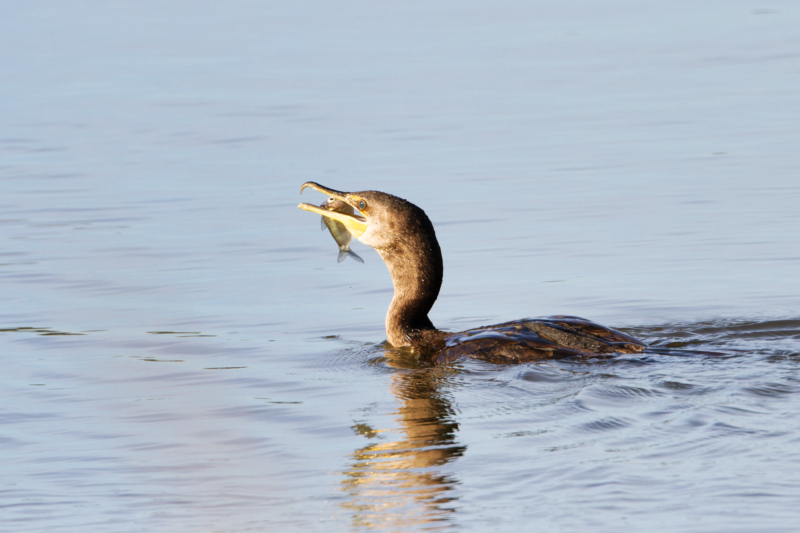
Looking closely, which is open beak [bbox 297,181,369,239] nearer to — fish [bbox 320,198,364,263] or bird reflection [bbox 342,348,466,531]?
fish [bbox 320,198,364,263]

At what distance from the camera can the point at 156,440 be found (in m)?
5.77

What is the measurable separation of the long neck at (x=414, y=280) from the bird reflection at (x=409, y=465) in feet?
2.89

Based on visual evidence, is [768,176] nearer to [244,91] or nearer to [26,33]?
[244,91]

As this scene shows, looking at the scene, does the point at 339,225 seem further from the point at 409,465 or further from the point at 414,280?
the point at 409,465

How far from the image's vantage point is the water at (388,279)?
489 cm

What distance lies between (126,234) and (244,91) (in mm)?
7147

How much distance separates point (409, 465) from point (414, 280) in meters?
2.79

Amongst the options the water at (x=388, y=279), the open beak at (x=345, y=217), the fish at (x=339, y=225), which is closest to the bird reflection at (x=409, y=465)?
the water at (x=388, y=279)

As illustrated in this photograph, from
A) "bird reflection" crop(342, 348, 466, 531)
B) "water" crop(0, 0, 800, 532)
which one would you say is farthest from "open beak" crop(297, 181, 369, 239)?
"bird reflection" crop(342, 348, 466, 531)

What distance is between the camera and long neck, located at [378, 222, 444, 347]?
7.86m

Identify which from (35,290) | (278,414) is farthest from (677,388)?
(35,290)

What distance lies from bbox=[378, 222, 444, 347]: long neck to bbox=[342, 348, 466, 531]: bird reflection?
88cm

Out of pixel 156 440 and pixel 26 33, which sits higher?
pixel 26 33

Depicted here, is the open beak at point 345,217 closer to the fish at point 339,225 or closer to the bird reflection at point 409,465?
the fish at point 339,225
